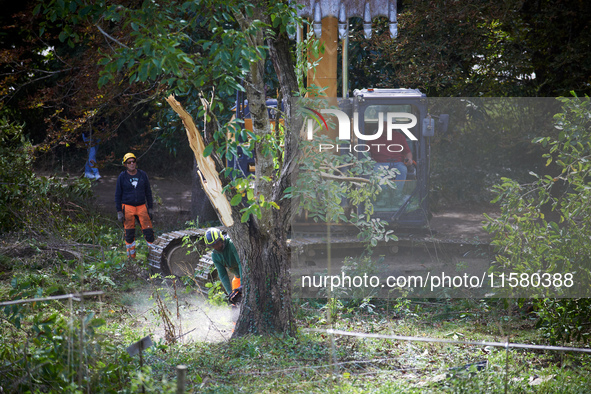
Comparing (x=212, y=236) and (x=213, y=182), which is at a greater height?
(x=213, y=182)

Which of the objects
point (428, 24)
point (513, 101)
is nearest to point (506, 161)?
point (513, 101)

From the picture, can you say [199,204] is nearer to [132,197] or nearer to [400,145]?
[132,197]

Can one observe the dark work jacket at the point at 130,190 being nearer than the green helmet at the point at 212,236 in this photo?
No

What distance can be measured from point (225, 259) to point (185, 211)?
6213 mm

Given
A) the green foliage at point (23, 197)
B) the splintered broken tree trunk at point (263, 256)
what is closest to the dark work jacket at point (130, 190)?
the green foliage at point (23, 197)

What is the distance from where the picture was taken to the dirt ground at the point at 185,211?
1097cm

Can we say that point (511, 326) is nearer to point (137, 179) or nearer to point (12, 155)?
point (137, 179)

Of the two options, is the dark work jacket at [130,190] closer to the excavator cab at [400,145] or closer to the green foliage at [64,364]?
the excavator cab at [400,145]

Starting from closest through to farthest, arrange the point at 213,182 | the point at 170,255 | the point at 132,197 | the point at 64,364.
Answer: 1. the point at 64,364
2. the point at 213,182
3. the point at 170,255
4. the point at 132,197

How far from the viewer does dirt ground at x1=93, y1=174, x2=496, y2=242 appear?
432 inches

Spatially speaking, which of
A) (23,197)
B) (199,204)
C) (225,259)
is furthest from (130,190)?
(199,204)

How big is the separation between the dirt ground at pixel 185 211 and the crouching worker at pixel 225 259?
12.8ft

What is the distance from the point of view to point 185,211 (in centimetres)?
1228

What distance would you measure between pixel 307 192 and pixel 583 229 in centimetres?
230
